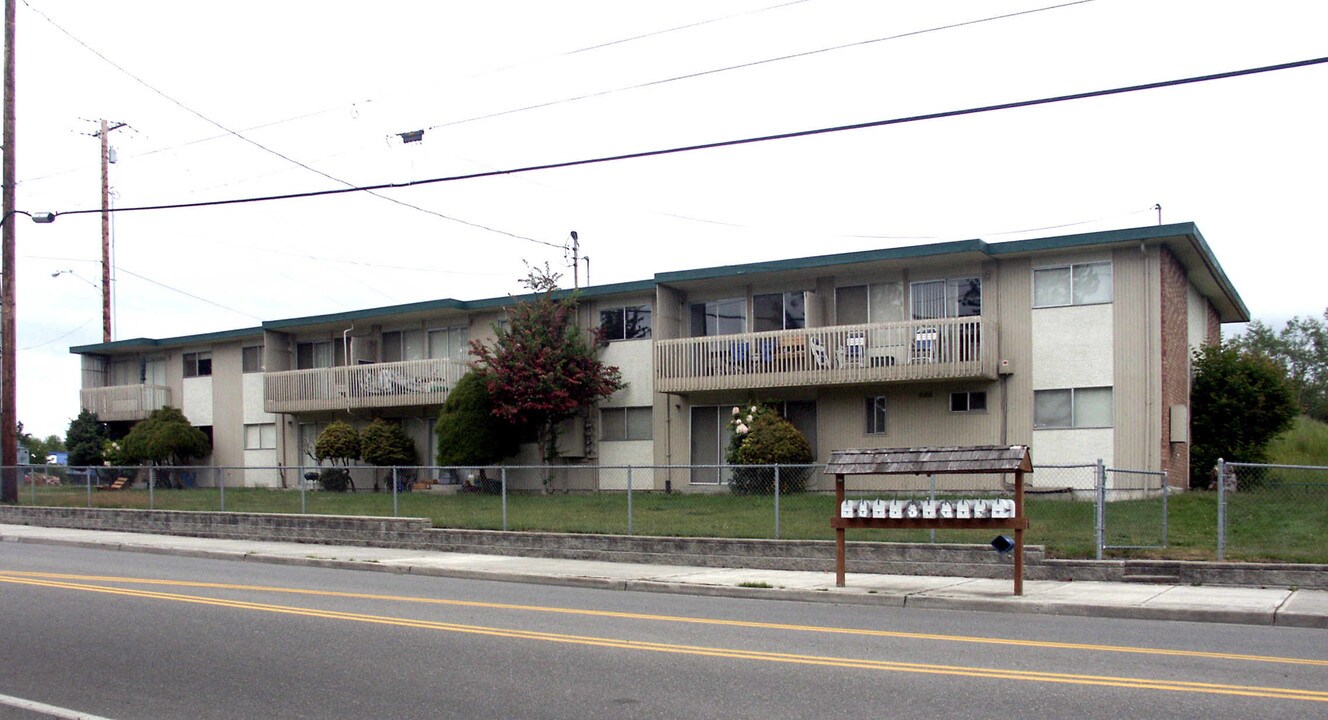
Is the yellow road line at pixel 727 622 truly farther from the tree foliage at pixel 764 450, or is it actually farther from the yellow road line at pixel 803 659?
the tree foliage at pixel 764 450

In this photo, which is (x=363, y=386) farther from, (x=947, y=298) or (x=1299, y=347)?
(x=1299, y=347)

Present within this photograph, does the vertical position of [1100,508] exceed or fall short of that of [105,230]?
it falls short

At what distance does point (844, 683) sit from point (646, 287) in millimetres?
21387

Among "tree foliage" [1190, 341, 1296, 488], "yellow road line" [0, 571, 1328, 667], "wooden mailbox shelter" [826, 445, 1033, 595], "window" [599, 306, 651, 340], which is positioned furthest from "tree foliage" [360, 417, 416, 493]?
"tree foliage" [1190, 341, 1296, 488]

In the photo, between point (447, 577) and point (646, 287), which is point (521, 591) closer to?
point (447, 577)

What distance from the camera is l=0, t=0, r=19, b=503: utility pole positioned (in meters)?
28.2

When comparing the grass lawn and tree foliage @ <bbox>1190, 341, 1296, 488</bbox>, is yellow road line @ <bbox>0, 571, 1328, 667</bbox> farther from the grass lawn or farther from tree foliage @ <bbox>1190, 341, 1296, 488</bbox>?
tree foliage @ <bbox>1190, 341, 1296, 488</bbox>

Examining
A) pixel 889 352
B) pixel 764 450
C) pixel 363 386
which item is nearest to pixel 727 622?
pixel 764 450

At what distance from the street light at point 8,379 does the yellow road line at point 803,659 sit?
698 inches

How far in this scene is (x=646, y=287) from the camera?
97.0ft

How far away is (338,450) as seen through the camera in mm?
33375

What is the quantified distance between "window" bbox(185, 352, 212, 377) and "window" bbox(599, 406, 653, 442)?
16.9 meters

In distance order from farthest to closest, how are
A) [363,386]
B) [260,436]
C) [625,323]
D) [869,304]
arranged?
[260,436] < [363,386] < [625,323] < [869,304]

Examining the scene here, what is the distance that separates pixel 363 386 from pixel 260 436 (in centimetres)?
662
